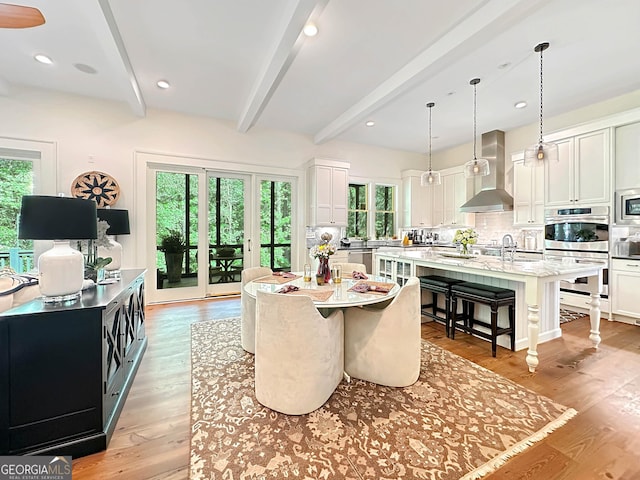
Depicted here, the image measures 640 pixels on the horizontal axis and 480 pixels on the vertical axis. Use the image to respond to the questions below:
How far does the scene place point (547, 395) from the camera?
2.11 metres

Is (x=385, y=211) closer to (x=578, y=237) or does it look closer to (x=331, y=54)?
(x=578, y=237)

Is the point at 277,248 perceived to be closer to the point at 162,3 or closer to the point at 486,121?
the point at 162,3

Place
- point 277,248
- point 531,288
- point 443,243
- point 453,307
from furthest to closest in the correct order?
point 443,243, point 277,248, point 453,307, point 531,288

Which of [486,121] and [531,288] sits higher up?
[486,121]

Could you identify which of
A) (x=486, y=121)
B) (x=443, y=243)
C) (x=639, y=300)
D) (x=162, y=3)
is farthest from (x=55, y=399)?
(x=443, y=243)

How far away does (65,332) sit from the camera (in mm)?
1510

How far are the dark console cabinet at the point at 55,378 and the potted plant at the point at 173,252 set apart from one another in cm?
332

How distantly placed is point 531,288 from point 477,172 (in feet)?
6.17

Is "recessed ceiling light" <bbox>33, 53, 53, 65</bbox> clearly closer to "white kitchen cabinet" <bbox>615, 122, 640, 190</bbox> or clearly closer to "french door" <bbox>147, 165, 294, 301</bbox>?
"french door" <bbox>147, 165, 294, 301</bbox>

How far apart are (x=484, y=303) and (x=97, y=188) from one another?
536 centimetres

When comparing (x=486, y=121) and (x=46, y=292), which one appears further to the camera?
(x=486, y=121)

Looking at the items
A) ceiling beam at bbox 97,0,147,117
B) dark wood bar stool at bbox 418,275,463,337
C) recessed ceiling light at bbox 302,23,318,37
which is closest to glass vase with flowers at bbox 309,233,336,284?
dark wood bar stool at bbox 418,275,463,337

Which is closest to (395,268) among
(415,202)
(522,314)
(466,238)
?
(466,238)

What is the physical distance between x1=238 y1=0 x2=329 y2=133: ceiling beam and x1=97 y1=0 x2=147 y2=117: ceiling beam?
4.63 feet
